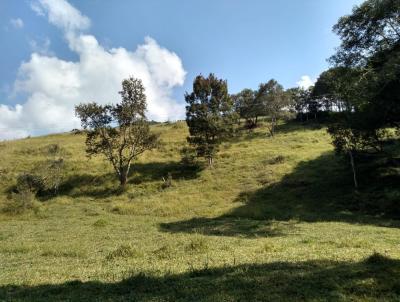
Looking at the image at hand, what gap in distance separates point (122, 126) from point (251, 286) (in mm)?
41734

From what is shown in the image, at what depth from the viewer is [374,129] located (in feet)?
131

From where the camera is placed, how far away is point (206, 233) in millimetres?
25000

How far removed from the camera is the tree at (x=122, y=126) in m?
48.8

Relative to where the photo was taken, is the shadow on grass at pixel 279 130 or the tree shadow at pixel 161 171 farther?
the shadow on grass at pixel 279 130

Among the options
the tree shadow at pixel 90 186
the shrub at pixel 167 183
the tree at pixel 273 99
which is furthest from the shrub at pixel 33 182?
the tree at pixel 273 99

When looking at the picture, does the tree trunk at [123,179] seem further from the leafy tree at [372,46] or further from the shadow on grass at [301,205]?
the leafy tree at [372,46]

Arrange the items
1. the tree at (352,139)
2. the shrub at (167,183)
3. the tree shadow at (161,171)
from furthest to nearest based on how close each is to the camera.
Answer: the tree shadow at (161,171) < the shrub at (167,183) < the tree at (352,139)

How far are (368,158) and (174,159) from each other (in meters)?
25.3

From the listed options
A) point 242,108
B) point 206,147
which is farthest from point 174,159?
point 242,108

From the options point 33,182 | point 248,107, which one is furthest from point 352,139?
point 248,107

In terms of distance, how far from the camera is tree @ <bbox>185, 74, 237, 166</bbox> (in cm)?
5256

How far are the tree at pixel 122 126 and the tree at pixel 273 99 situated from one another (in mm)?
33938

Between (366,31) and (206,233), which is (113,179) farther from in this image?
(366,31)

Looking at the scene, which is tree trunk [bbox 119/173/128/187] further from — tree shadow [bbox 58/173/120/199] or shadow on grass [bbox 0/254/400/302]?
shadow on grass [bbox 0/254/400/302]
